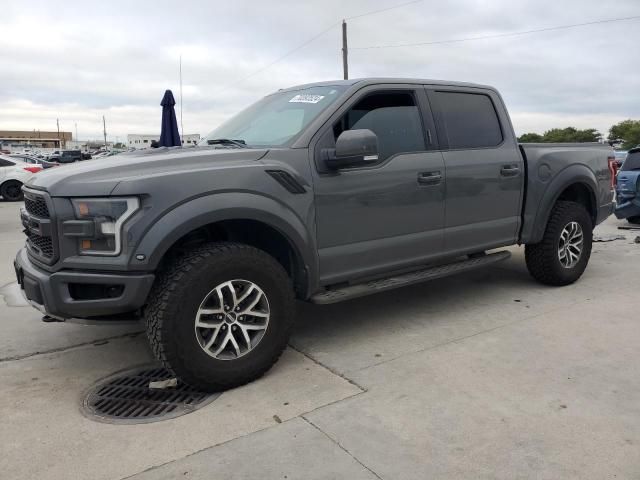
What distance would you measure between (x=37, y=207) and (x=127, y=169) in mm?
614

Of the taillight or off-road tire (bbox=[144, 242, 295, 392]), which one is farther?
the taillight

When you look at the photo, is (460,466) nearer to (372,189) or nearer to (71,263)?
(372,189)

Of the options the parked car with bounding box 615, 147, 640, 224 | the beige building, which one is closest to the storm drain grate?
the parked car with bounding box 615, 147, 640, 224

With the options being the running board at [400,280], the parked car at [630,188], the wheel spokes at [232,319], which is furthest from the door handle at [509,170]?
the parked car at [630,188]

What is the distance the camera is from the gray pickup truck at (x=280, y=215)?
9.84 ft

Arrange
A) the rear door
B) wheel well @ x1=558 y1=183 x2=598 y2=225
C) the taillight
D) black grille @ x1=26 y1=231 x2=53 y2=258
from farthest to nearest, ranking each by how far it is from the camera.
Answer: the taillight < wheel well @ x1=558 y1=183 x2=598 y2=225 < the rear door < black grille @ x1=26 y1=231 x2=53 y2=258

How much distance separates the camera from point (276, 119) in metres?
4.17

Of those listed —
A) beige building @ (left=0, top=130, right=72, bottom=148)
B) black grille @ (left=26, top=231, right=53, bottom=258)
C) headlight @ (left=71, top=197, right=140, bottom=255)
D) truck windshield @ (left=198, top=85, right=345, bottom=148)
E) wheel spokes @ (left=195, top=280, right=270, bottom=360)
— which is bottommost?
wheel spokes @ (left=195, top=280, right=270, bottom=360)

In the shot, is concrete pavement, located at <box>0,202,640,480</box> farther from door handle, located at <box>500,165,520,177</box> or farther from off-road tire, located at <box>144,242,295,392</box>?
door handle, located at <box>500,165,520,177</box>

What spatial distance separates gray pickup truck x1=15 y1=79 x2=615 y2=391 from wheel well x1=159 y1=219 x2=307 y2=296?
0.01 m

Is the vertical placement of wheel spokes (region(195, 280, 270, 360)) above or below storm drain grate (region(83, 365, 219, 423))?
above

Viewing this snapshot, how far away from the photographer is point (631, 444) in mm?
2645

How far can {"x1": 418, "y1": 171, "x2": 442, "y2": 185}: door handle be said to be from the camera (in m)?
4.16

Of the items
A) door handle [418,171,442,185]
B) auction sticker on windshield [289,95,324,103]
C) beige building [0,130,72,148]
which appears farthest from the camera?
beige building [0,130,72,148]
